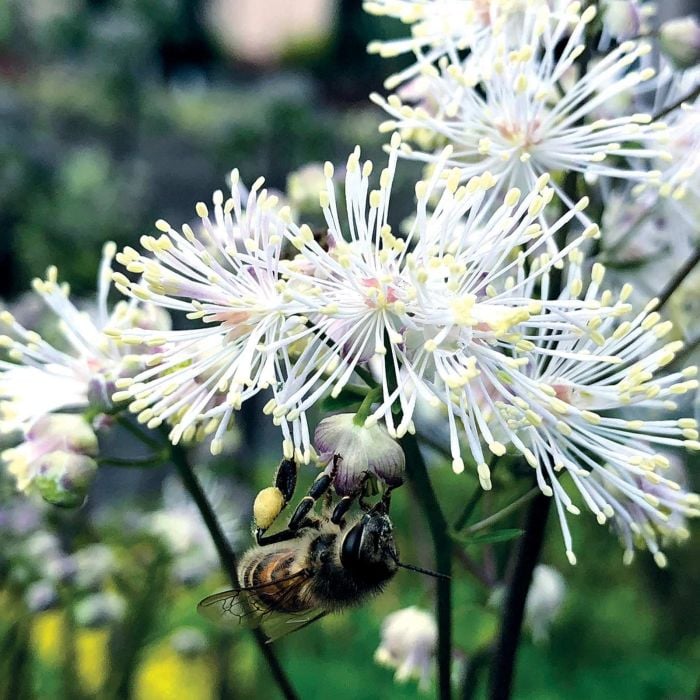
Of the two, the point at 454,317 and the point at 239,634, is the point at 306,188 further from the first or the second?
the point at 239,634

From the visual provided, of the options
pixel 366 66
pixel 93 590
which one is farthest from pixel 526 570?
pixel 366 66

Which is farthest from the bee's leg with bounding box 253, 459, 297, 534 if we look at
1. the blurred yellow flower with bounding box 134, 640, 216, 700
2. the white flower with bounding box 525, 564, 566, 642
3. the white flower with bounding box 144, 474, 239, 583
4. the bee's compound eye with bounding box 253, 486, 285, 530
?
the blurred yellow flower with bounding box 134, 640, 216, 700

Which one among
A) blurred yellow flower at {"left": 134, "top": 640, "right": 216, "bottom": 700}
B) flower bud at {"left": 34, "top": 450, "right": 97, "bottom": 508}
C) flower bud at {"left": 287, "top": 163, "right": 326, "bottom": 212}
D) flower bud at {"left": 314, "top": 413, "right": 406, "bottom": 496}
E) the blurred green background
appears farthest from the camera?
blurred yellow flower at {"left": 134, "top": 640, "right": 216, "bottom": 700}

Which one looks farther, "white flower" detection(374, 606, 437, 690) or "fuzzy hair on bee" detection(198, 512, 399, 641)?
"white flower" detection(374, 606, 437, 690)

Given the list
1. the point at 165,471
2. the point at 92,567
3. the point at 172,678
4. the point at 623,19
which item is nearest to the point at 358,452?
the point at 623,19

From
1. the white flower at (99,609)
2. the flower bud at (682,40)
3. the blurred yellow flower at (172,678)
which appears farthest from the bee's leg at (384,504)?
the blurred yellow flower at (172,678)

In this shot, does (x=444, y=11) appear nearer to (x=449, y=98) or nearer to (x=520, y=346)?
(x=449, y=98)

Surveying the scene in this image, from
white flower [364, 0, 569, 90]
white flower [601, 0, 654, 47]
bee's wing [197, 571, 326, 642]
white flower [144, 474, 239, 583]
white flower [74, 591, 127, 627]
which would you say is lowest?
white flower [74, 591, 127, 627]

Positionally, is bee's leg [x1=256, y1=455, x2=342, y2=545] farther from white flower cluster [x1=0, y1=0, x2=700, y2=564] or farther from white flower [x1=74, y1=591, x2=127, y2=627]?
white flower [x1=74, y1=591, x2=127, y2=627]

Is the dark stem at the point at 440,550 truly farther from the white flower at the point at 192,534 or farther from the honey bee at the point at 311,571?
the white flower at the point at 192,534
